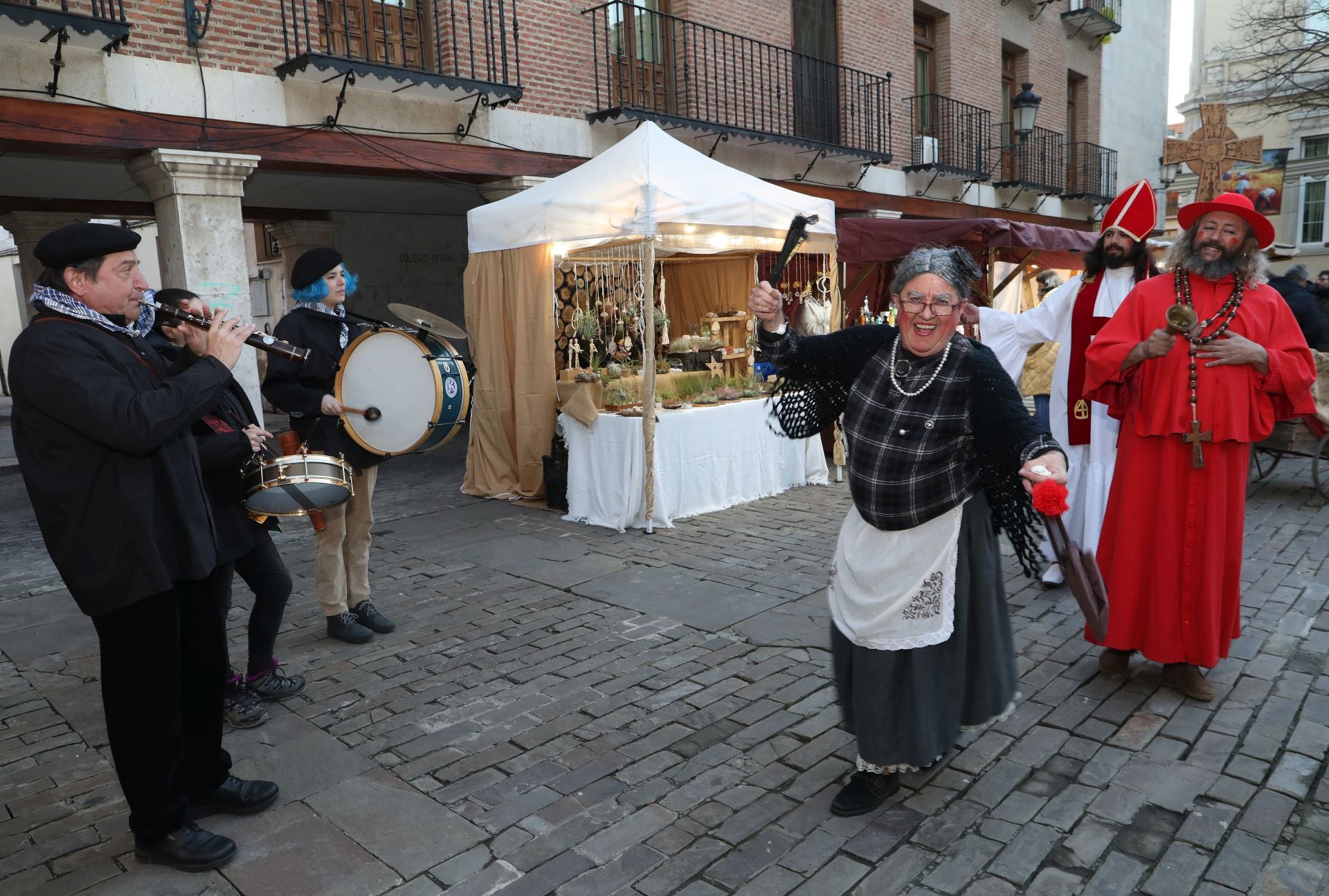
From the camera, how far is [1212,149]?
6922mm

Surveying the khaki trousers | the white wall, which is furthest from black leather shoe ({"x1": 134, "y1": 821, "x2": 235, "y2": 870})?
the white wall

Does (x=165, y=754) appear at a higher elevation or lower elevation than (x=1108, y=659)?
higher

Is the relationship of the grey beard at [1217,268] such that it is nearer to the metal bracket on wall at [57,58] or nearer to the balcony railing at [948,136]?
the metal bracket on wall at [57,58]

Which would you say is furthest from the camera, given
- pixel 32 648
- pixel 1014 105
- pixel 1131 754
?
pixel 1014 105

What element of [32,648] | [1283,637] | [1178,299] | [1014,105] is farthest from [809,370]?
[1014,105]

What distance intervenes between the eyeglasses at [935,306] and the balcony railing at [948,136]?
1343 cm

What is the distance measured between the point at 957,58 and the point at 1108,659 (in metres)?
15.2

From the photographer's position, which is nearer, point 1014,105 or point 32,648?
point 32,648

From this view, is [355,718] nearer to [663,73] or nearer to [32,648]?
[32,648]

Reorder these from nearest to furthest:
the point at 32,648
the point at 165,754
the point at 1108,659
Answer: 1. the point at 165,754
2. the point at 1108,659
3. the point at 32,648

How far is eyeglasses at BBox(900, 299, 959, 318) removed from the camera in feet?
8.91

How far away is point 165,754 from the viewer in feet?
8.74

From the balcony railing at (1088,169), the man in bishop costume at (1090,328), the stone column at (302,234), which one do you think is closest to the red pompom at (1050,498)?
the man in bishop costume at (1090,328)

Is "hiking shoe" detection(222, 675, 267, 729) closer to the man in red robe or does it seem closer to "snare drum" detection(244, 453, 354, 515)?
"snare drum" detection(244, 453, 354, 515)
